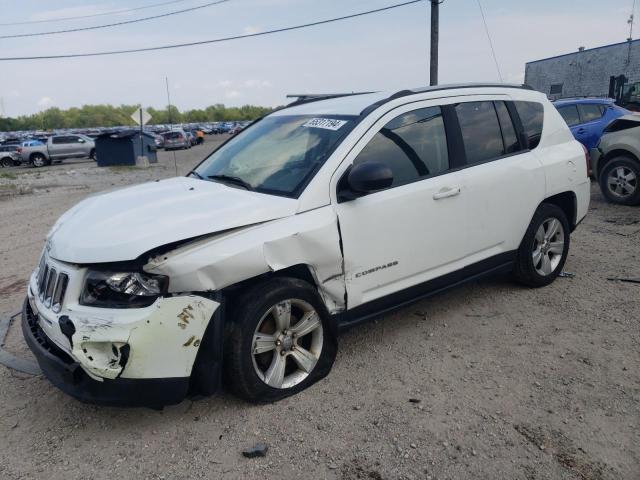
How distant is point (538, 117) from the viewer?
4.66 m

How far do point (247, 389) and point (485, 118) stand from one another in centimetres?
279

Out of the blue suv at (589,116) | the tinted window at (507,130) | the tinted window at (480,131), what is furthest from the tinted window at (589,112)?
the tinted window at (480,131)

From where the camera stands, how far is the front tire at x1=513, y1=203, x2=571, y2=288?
14.9ft

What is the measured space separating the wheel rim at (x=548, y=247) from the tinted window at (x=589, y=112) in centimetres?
750

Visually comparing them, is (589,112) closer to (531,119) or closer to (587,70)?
(531,119)

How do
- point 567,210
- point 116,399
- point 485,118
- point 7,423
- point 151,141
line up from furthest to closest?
point 151,141, point 567,210, point 485,118, point 7,423, point 116,399

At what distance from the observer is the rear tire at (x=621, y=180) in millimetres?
8203

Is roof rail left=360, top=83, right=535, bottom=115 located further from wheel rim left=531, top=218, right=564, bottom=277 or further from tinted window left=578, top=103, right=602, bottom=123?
tinted window left=578, top=103, right=602, bottom=123

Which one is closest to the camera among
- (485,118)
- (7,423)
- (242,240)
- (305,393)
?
(242,240)

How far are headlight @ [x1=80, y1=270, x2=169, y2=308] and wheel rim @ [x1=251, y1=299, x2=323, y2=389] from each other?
0.62 metres

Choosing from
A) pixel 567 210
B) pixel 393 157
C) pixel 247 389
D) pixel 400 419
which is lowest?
pixel 400 419

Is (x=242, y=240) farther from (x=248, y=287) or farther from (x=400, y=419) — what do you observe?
(x=400, y=419)

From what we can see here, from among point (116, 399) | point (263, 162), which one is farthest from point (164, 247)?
point (263, 162)

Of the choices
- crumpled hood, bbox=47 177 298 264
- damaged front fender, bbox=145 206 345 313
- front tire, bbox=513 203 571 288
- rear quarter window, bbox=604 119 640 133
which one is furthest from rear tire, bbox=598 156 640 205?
crumpled hood, bbox=47 177 298 264
